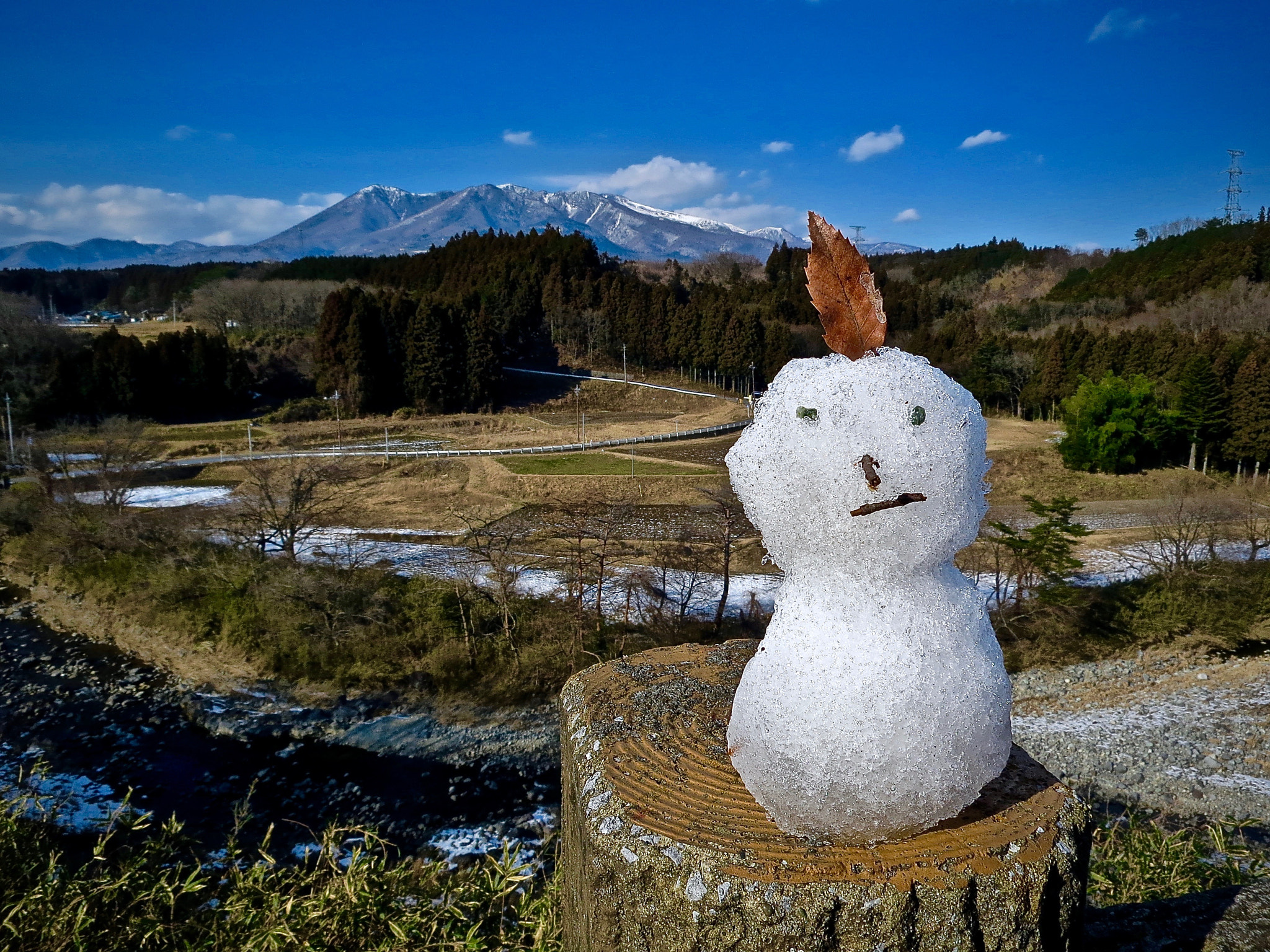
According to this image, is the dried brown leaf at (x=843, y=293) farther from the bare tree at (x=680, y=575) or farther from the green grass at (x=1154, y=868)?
the bare tree at (x=680, y=575)

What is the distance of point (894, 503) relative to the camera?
2.93 m

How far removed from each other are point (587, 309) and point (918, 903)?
5857 cm

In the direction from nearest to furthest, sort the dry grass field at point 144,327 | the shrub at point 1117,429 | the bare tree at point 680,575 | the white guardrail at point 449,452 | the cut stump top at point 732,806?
the cut stump top at point 732,806 → the bare tree at point 680,575 → the shrub at point 1117,429 → the white guardrail at point 449,452 → the dry grass field at point 144,327

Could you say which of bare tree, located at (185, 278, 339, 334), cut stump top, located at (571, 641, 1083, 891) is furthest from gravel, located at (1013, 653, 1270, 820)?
bare tree, located at (185, 278, 339, 334)

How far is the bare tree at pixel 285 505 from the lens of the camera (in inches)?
721

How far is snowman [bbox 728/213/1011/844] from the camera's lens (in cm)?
293

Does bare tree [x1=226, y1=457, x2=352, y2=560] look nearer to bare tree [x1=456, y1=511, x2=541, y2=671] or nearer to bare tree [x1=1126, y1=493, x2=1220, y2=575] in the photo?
bare tree [x1=456, y1=511, x2=541, y2=671]

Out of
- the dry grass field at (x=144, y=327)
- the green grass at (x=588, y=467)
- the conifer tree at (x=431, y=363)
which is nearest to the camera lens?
the green grass at (x=588, y=467)

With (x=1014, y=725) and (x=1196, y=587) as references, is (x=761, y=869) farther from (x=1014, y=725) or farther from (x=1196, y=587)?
(x=1196, y=587)

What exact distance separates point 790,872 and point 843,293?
2.16 meters

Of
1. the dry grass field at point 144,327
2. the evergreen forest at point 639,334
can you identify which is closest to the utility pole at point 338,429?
the evergreen forest at point 639,334

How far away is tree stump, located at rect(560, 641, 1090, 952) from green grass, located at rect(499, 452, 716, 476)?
996 inches

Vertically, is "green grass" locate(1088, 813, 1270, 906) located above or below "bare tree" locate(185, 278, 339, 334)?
below

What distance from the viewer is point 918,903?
2.72 metres
